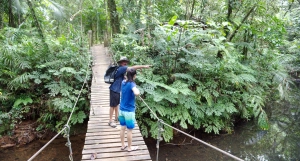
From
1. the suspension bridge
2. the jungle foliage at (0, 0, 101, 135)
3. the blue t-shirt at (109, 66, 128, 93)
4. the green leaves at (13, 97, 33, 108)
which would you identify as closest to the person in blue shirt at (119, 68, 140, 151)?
the suspension bridge

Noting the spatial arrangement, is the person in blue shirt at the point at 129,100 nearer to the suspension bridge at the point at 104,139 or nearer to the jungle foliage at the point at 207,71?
the suspension bridge at the point at 104,139

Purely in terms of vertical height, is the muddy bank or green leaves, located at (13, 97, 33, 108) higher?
green leaves, located at (13, 97, 33, 108)

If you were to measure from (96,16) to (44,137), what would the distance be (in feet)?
36.9

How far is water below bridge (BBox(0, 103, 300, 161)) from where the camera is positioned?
5785mm

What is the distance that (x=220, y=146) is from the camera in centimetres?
644

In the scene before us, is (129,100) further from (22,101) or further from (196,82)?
(22,101)

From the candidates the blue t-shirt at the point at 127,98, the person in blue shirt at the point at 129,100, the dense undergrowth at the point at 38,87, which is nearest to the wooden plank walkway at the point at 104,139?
the person in blue shirt at the point at 129,100

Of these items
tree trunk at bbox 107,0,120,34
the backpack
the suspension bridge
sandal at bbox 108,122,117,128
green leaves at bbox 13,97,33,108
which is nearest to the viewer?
the suspension bridge

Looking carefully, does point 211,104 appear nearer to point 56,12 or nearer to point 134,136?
point 134,136

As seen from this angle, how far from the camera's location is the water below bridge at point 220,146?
5.79 meters

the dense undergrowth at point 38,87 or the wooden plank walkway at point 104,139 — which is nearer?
the wooden plank walkway at point 104,139

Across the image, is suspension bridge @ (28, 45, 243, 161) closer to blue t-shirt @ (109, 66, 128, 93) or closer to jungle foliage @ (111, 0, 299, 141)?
blue t-shirt @ (109, 66, 128, 93)

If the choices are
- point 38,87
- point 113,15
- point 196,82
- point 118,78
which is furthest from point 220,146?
point 113,15

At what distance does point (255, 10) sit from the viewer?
7.86 metres
